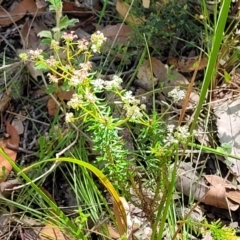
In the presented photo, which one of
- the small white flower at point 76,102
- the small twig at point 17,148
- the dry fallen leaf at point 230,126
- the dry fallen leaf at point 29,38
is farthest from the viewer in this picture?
the dry fallen leaf at point 29,38

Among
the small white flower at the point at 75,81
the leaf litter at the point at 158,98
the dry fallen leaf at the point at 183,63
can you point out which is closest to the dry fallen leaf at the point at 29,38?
the leaf litter at the point at 158,98

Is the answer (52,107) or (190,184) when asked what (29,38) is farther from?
(190,184)

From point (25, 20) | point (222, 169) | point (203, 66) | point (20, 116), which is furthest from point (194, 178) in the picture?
point (25, 20)

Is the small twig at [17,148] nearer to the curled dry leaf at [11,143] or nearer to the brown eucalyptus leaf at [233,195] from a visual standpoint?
the curled dry leaf at [11,143]

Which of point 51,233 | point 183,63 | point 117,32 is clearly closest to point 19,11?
point 117,32

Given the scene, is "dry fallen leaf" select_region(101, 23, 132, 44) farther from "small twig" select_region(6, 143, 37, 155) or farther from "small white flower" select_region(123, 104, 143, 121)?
"small white flower" select_region(123, 104, 143, 121)

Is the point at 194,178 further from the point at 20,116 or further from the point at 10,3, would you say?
the point at 10,3

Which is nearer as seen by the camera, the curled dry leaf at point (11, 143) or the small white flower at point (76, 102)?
the small white flower at point (76, 102)
